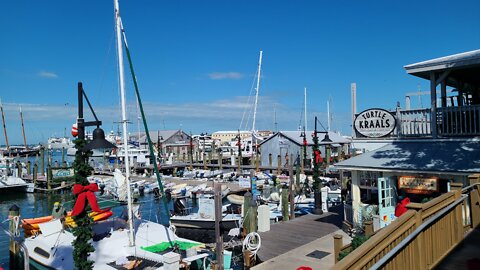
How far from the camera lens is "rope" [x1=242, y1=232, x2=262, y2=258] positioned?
14547mm

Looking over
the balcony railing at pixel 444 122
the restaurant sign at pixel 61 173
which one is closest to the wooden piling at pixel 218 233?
the balcony railing at pixel 444 122

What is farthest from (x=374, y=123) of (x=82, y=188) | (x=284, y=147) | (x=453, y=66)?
(x=284, y=147)

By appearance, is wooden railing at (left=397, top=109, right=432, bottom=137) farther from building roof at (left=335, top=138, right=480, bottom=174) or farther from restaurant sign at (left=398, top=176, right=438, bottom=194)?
restaurant sign at (left=398, top=176, right=438, bottom=194)

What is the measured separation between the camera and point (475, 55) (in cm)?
1305

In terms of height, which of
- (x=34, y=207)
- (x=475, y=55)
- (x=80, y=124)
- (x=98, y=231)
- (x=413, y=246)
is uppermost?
(x=475, y=55)

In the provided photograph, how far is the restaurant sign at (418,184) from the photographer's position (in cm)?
1294

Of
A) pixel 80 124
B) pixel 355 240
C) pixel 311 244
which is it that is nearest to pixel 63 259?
pixel 80 124

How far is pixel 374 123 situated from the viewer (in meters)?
15.4

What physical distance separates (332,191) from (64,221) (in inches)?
909

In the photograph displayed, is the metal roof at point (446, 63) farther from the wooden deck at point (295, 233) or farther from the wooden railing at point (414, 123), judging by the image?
the wooden deck at point (295, 233)

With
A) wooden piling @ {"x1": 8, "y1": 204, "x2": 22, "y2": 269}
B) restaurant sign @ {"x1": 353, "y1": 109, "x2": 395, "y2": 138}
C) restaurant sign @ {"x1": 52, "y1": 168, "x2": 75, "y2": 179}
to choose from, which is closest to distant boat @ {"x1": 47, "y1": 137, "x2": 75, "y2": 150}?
restaurant sign @ {"x1": 52, "y1": 168, "x2": 75, "y2": 179}

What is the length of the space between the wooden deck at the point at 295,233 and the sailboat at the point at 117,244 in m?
2.87

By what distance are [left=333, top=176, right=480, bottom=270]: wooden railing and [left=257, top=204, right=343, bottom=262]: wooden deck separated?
26.2ft

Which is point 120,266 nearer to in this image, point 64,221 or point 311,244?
point 64,221
